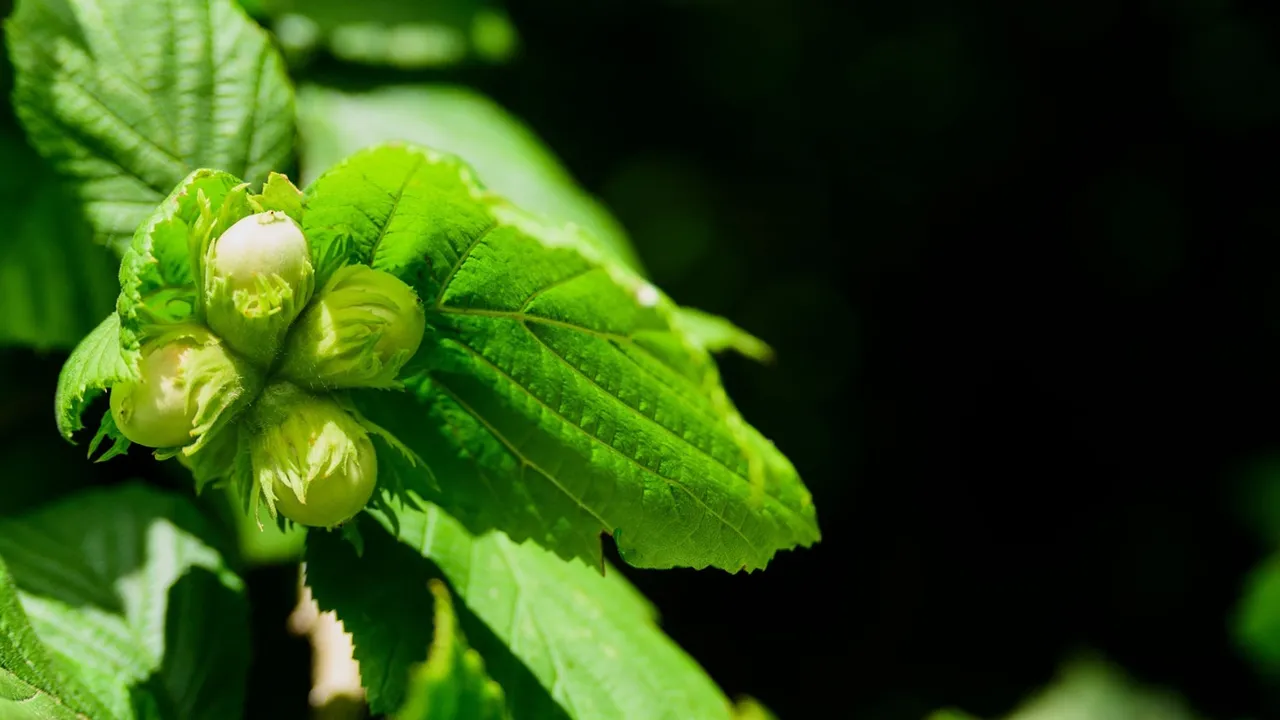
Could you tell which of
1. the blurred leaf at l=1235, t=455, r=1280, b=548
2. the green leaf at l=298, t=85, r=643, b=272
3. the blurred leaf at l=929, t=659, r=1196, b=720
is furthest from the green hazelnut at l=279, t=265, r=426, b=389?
the blurred leaf at l=1235, t=455, r=1280, b=548

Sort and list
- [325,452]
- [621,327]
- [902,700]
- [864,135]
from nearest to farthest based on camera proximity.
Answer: [325,452] < [621,327] < [902,700] < [864,135]

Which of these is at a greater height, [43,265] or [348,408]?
[348,408]

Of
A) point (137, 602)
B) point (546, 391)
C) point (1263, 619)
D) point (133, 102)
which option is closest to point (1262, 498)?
point (1263, 619)

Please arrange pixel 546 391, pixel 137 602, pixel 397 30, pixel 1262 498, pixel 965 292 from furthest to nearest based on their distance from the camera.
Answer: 1. pixel 965 292
2. pixel 1262 498
3. pixel 397 30
4. pixel 137 602
5. pixel 546 391

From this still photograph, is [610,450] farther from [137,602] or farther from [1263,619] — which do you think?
[1263,619]

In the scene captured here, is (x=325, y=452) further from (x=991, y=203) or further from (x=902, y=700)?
(x=991, y=203)

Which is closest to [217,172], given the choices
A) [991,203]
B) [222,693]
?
[222,693]
